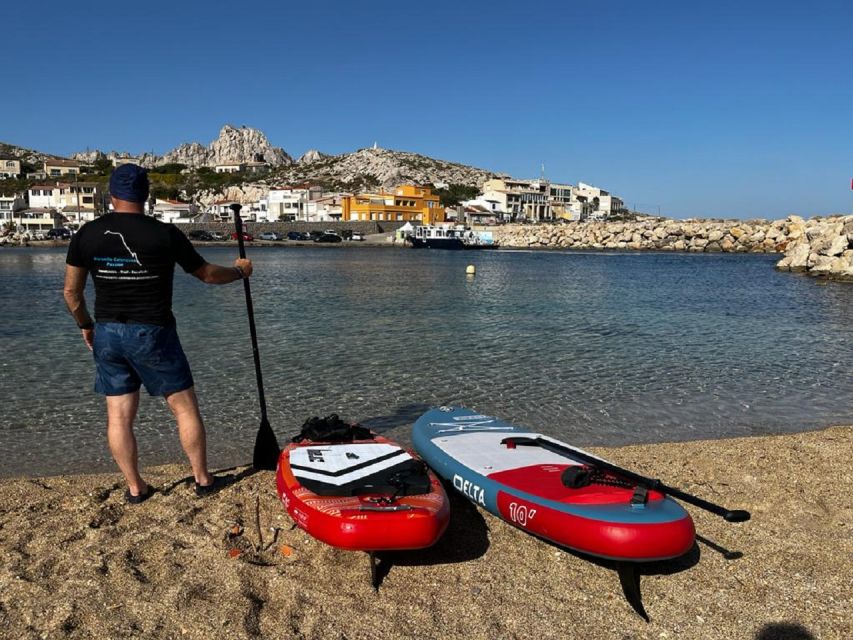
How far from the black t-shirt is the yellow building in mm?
108621

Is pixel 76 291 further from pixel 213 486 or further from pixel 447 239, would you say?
pixel 447 239

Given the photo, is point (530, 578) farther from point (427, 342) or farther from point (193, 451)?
point (427, 342)

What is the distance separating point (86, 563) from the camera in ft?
14.0

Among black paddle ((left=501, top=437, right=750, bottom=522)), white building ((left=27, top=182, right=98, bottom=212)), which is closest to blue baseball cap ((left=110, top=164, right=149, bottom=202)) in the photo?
black paddle ((left=501, top=437, right=750, bottom=522))

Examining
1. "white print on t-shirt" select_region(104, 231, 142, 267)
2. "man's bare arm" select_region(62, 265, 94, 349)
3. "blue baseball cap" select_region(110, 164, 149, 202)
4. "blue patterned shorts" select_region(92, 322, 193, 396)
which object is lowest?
"blue patterned shorts" select_region(92, 322, 193, 396)

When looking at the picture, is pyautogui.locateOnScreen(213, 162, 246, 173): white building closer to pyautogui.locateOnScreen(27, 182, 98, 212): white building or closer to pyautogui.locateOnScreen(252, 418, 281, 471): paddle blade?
pyautogui.locateOnScreen(27, 182, 98, 212): white building

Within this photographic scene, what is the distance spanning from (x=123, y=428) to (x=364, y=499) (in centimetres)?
206

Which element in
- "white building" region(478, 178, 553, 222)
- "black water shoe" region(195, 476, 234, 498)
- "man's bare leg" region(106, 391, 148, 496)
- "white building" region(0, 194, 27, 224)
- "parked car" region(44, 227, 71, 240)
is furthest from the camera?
"white building" region(478, 178, 553, 222)

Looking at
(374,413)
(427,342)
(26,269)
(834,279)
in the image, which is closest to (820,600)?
(374,413)

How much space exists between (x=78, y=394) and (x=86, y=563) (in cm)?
680

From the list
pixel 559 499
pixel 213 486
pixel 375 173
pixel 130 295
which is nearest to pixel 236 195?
pixel 375 173

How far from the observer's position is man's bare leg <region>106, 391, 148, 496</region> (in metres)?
4.85

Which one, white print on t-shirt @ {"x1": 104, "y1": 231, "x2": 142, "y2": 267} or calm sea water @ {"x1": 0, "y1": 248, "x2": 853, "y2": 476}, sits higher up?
white print on t-shirt @ {"x1": 104, "y1": 231, "x2": 142, "y2": 267}

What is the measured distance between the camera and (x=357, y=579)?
425cm
